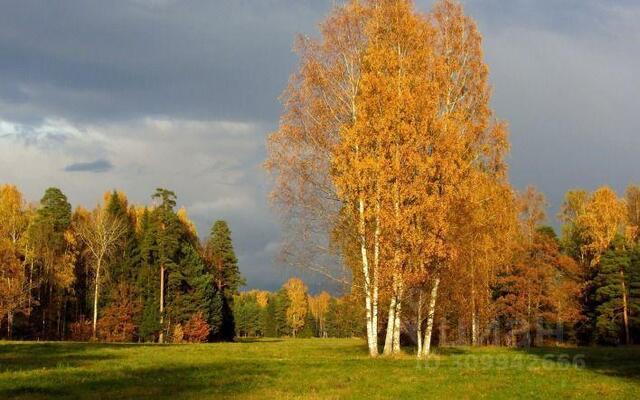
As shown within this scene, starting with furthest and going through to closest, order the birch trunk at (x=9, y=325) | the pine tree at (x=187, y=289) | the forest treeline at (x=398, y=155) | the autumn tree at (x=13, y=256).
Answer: the pine tree at (x=187, y=289) → the birch trunk at (x=9, y=325) → the autumn tree at (x=13, y=256) → the forest treeline at (x=398, y=155)

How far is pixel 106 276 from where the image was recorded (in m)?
96.1

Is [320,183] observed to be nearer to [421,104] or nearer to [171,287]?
[421,104]

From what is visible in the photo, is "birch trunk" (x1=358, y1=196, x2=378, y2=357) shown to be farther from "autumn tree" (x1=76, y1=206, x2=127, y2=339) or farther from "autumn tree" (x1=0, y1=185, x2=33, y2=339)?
"autumn tree" (x1=76, y1=206, x2=127, y2=339)

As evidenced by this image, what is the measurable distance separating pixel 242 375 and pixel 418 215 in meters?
13.7

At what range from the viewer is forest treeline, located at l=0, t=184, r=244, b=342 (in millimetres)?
87375

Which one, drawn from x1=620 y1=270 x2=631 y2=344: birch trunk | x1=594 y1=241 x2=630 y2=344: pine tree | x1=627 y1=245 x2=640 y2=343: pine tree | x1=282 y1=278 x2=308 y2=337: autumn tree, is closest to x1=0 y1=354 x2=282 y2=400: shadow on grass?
x1=594 y1=241 x2=630 y2=344: pine tree

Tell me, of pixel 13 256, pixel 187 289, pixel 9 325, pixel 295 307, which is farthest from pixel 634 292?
pixel 295 307

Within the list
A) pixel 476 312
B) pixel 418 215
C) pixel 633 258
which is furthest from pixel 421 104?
pixel 633 258

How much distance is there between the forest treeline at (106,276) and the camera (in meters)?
87.4

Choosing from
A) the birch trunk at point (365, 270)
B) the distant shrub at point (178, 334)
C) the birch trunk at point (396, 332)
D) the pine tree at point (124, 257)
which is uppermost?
the pine tree at point (124, 257)

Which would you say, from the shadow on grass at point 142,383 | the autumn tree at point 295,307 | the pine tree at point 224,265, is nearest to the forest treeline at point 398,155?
the shadow on grass at point 142,383

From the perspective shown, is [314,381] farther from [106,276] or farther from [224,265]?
[224,265]

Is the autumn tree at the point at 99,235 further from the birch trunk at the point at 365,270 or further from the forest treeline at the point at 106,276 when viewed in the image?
the birch trunk at the point at 365,270

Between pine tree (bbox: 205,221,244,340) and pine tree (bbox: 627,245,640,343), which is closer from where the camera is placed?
pine tree (bbox: 627,245,640,343)
